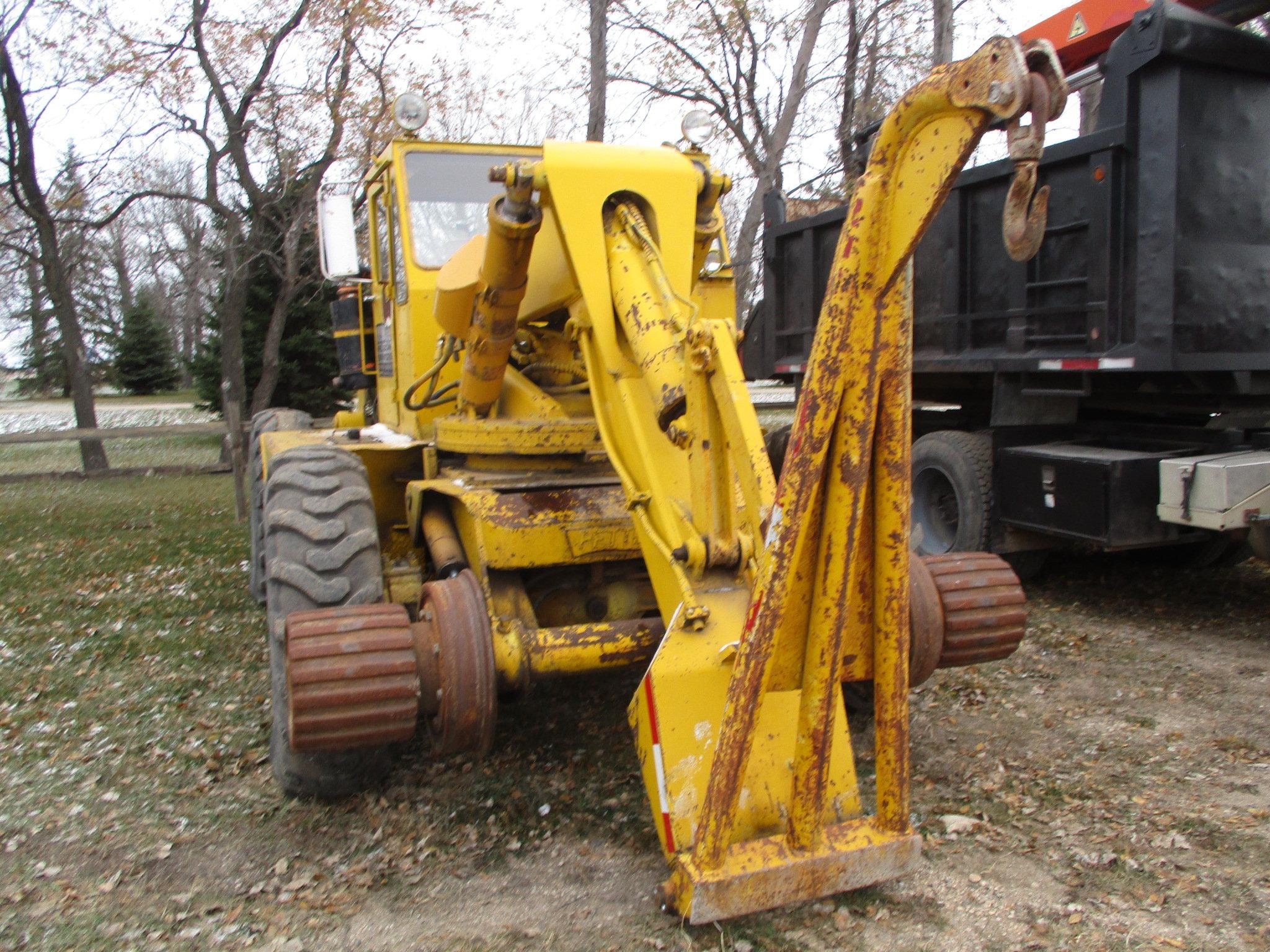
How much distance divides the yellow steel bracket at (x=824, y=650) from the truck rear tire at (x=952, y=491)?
12.2 ft

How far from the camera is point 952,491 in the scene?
6.73 m

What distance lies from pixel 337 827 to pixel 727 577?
160 centimetres

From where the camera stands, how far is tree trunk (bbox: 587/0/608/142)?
42.0 ft

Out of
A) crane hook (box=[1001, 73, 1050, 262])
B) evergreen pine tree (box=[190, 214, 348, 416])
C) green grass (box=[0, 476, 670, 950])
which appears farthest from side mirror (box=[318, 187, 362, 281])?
evergreen pine tree (box=[190, 214, 348, 416])

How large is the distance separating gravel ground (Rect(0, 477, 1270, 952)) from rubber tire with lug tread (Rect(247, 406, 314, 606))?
1.76 feet

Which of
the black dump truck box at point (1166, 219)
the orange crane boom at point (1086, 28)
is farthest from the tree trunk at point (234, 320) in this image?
the black dump truck box at point (1166, 219)

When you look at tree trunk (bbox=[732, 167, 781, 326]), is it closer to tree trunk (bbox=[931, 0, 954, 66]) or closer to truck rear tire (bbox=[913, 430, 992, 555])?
tree trunk (bbox=[931, 0, 954, 66])

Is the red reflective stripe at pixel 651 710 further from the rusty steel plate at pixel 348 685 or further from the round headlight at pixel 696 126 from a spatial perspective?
the round headlight at pixel 696 126

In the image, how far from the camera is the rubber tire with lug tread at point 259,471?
20.0 feet

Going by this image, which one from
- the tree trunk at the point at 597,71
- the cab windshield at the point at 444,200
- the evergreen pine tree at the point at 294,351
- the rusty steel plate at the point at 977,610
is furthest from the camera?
the evergreen pine tree at the point at 294,351

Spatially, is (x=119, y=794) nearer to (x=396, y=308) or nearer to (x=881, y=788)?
(x=396, y=308)

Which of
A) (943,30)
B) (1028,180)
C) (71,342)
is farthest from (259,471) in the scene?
(943,30)

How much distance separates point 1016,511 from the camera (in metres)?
5.94

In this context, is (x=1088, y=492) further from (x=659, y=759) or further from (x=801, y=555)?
(x=659, y=759)
